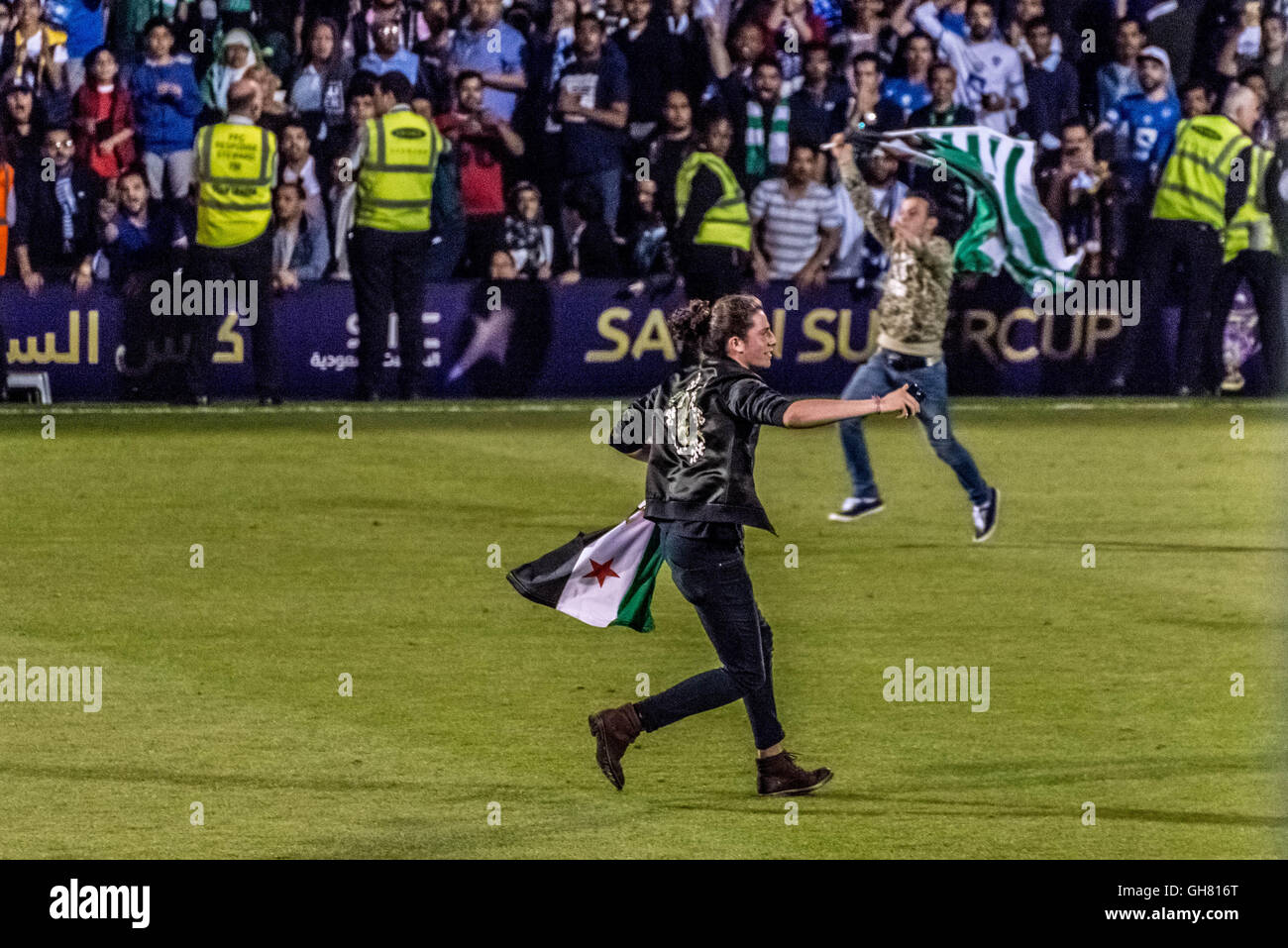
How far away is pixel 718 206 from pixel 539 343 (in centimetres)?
216

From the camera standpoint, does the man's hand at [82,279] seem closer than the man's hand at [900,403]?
No

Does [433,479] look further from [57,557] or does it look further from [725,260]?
[725,260]

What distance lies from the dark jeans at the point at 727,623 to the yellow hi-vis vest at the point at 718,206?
13.8 m

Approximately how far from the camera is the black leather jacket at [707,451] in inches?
322

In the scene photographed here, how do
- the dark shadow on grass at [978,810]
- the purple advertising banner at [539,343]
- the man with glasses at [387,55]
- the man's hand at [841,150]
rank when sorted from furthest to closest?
the man with glasses at [387,55], the purple advertising banner at [539,343], the man's hand at [841,150], the dark shadow on grass at [978,810]

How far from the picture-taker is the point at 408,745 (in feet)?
30.8

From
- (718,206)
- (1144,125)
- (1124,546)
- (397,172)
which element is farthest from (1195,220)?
(1124,546)

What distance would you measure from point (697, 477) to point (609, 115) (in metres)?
14.4

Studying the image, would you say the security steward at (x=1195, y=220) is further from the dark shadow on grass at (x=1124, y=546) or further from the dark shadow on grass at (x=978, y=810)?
the dark shadow on grass at (x=978, y=810)

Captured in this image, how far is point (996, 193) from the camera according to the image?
16172 mm

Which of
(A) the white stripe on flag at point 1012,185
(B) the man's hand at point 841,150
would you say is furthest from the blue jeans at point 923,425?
(A) the white stripe on flag at point 1012,185

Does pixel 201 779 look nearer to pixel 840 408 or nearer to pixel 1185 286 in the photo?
pixel 840 408

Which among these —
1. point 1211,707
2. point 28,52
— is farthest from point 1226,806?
point 28,52

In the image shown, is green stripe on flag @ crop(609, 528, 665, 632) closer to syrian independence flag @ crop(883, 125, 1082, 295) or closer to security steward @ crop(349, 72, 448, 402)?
syrian independence flag @ crop(883, 125, 1082, 295)
